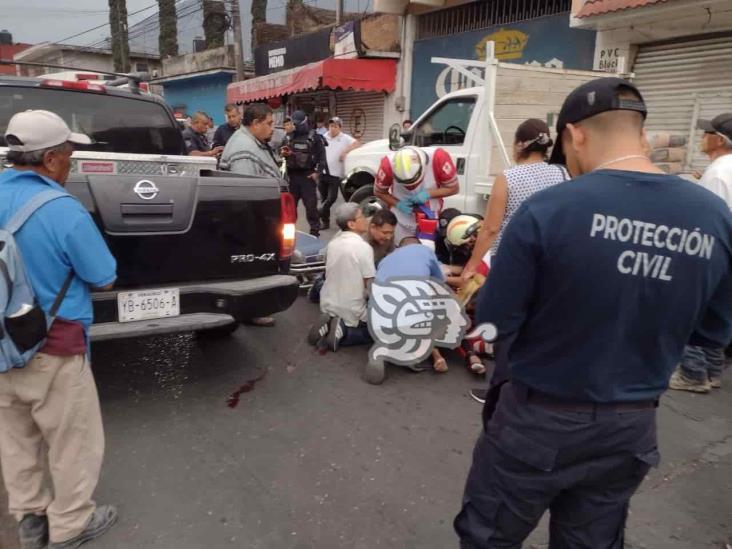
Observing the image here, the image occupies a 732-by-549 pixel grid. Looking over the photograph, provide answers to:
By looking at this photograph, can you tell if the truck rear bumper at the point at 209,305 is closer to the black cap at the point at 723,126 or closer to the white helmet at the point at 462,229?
the white helmet at the point at 462,229

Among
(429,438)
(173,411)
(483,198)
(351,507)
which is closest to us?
(351,507)

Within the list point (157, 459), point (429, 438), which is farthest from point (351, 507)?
point (157, 459)

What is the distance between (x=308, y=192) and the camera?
875 cm

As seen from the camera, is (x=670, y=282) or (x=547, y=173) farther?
(x=547, y=173)

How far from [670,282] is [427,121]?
6.05 metres

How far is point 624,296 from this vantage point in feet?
4.73

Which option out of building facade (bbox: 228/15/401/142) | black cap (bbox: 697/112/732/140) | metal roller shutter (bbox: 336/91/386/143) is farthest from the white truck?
metal roller shutter (bbox: 336/91/386/143)

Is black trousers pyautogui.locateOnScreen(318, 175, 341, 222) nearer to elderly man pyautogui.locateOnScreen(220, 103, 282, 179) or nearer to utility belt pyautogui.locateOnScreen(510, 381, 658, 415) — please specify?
elderly man pyautogui.locateOnScreen(220, 103, 282, 179)

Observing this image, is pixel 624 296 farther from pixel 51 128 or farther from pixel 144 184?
pixel 144 184

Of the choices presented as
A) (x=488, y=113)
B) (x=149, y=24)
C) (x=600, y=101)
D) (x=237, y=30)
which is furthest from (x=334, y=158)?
(x=149, y=24)

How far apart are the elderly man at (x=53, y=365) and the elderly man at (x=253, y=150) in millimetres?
2775

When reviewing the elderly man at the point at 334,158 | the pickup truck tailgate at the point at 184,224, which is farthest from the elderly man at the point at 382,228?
the elderly man at the point at 334,158

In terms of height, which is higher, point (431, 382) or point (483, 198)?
point (483, 198)

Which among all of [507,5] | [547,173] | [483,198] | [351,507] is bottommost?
[351,507]
